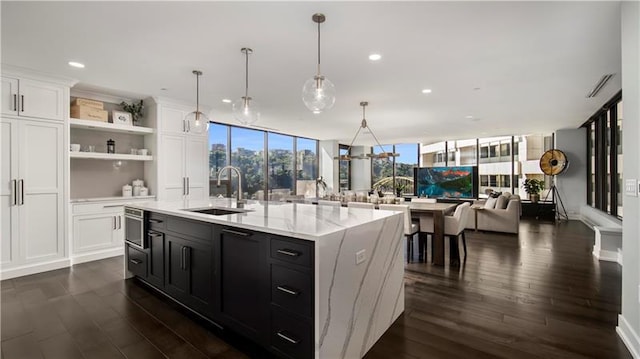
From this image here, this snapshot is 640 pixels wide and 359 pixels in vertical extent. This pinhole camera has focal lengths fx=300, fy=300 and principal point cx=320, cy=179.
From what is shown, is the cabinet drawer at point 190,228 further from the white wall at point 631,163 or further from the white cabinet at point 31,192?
the white wall at point 631,163

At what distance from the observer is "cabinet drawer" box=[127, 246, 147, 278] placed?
10.6 feet

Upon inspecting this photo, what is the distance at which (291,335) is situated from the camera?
1851mm

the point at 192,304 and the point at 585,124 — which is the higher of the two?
the point at 585,124

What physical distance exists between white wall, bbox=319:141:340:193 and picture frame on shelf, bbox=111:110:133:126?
23.2 feet

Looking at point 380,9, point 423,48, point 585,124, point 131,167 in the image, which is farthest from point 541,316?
point 585,124

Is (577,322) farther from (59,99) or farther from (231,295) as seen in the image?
(59,99)

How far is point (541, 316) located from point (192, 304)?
307 centimetres

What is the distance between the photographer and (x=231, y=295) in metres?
2.27

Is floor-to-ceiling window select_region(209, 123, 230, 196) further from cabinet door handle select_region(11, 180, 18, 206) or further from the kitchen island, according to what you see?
the kitchen island

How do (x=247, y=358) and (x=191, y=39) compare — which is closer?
(x=247, y=358)

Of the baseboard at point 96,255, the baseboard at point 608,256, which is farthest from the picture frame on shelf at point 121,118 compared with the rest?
the baseboard at point 608,256

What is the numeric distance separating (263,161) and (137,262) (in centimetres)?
563

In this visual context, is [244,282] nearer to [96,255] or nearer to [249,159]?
[96,255]

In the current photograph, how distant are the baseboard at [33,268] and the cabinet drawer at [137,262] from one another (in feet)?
4.59
